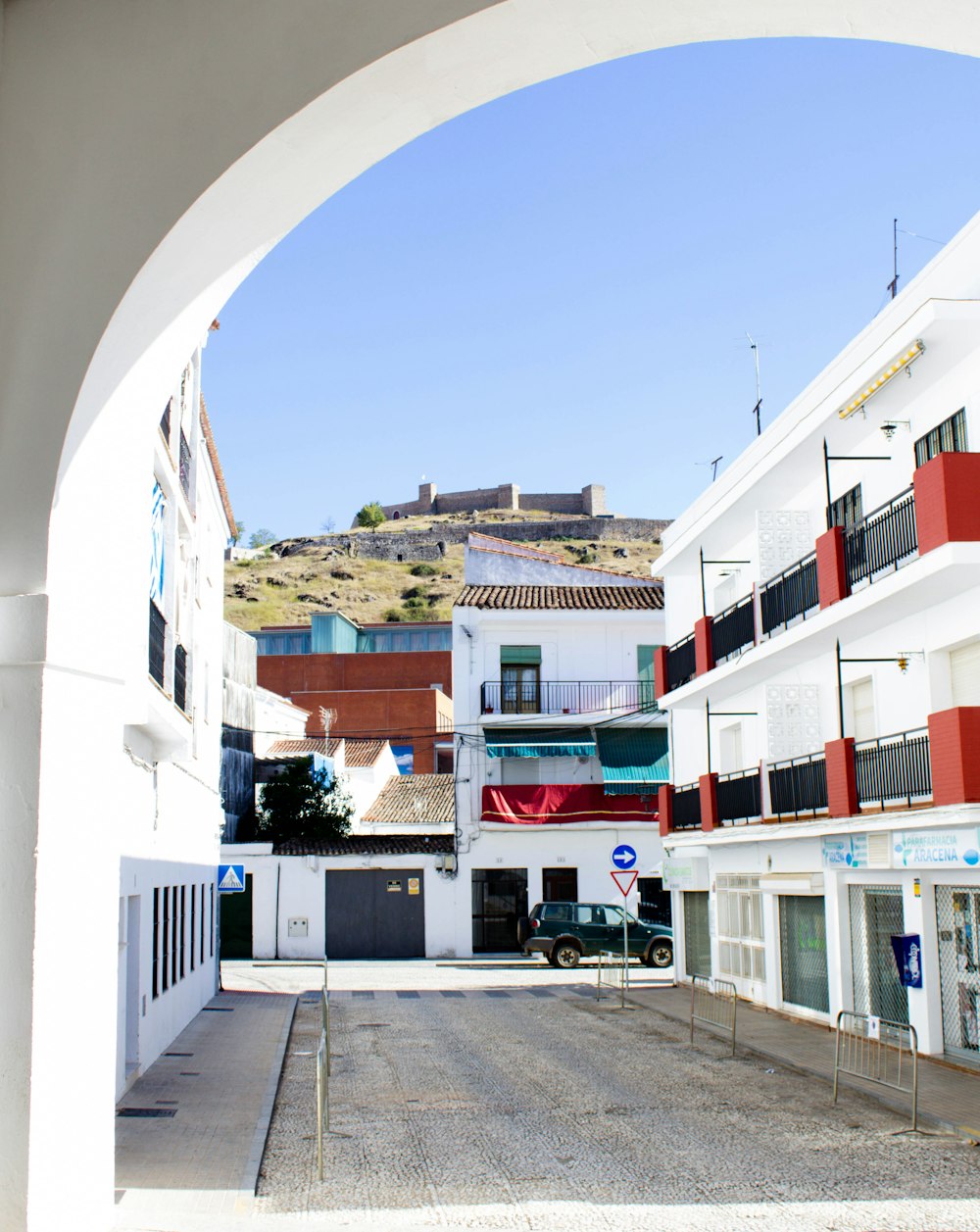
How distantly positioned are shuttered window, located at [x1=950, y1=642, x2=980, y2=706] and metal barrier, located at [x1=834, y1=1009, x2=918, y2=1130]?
12.8 ft

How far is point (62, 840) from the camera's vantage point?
3.34 meters

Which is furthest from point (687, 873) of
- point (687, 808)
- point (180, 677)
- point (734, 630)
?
point (180, 677)

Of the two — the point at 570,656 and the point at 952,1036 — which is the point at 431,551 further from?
the point at 952,1036

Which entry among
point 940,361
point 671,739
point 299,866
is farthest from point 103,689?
point 299,866

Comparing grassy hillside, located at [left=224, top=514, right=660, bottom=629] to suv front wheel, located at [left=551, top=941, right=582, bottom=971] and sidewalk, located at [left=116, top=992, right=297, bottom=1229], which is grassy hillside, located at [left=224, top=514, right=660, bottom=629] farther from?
sidewalk, located at [left=116, top=992, right=297, bottom=1229]

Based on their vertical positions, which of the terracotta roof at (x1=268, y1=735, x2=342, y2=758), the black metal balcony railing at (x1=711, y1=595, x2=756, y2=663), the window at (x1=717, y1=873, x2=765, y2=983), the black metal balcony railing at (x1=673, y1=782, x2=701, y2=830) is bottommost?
the window at (x1=717, y1=873, x2=765, y2=983)

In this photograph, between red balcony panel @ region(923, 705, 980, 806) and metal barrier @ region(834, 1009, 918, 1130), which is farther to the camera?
red balcony panel @ region(923, 705, 980, 806)

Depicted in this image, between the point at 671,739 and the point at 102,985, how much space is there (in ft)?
84.5

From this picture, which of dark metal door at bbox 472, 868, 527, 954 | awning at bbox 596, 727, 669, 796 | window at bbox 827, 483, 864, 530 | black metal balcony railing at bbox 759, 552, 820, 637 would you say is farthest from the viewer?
awning at bbox 596, 727, 669, 796

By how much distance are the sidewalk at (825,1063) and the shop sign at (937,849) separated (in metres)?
2.26

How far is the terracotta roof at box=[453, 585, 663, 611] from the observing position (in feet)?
120

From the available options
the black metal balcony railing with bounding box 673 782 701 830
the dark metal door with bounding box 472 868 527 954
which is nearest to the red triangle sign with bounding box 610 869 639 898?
the black metal balcony railing with bounding box 673 782 701 830

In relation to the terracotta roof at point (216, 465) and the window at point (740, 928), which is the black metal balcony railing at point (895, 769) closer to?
the window at point (740, 928)

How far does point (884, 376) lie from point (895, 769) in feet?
15.7
